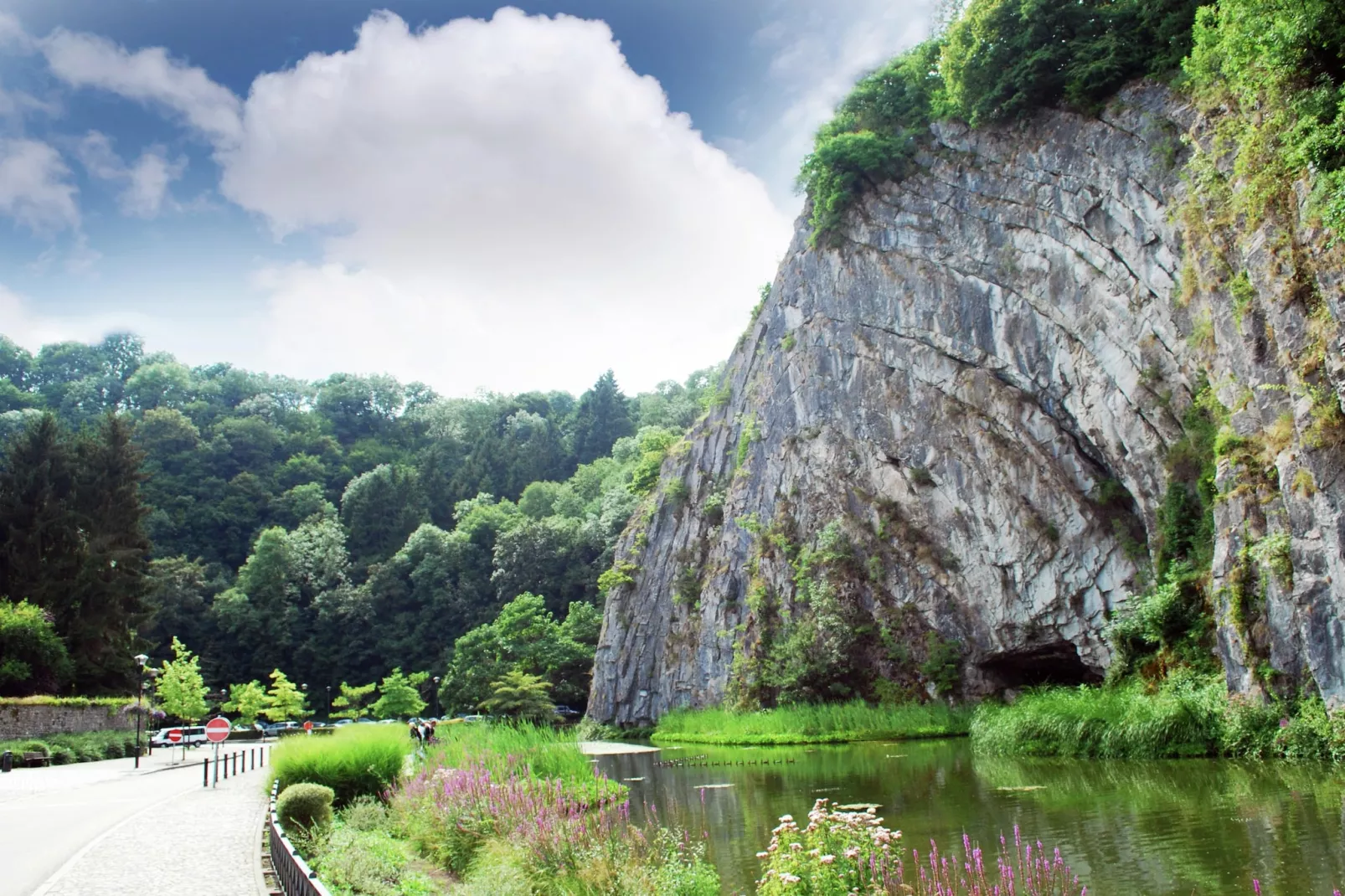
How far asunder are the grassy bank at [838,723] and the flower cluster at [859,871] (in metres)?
23.5

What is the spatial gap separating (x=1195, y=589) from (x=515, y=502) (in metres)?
77.5

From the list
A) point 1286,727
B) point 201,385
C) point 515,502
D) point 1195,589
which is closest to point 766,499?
point 1195,589

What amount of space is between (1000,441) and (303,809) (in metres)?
26.5

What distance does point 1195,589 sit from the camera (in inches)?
912

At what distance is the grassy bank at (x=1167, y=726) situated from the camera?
55.2ft

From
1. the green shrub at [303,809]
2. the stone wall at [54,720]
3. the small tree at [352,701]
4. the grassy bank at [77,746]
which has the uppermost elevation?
the green shrub at [303,809]

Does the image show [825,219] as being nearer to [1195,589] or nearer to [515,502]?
[1195,589]

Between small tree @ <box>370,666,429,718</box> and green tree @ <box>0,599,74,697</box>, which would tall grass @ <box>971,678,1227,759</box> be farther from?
green tree @ <box>0,599,74,697</box>

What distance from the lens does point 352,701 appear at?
65500 mm

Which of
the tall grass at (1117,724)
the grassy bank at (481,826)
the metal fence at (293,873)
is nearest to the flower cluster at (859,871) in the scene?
the grassy bank at (481,826)

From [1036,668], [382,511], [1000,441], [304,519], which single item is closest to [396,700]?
[1036,668]

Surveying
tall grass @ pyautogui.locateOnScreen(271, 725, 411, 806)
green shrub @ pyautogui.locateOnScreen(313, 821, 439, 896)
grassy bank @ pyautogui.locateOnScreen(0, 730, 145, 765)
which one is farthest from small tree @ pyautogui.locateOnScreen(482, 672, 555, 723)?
Answer: green shrub @ pyautogui.locateOnScreen(313, 821, 439, 896)

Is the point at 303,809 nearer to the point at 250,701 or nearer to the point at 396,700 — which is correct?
the point at 396,700

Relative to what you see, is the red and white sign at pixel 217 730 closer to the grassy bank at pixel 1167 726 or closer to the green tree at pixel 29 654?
the green tree at pixel 29 654
